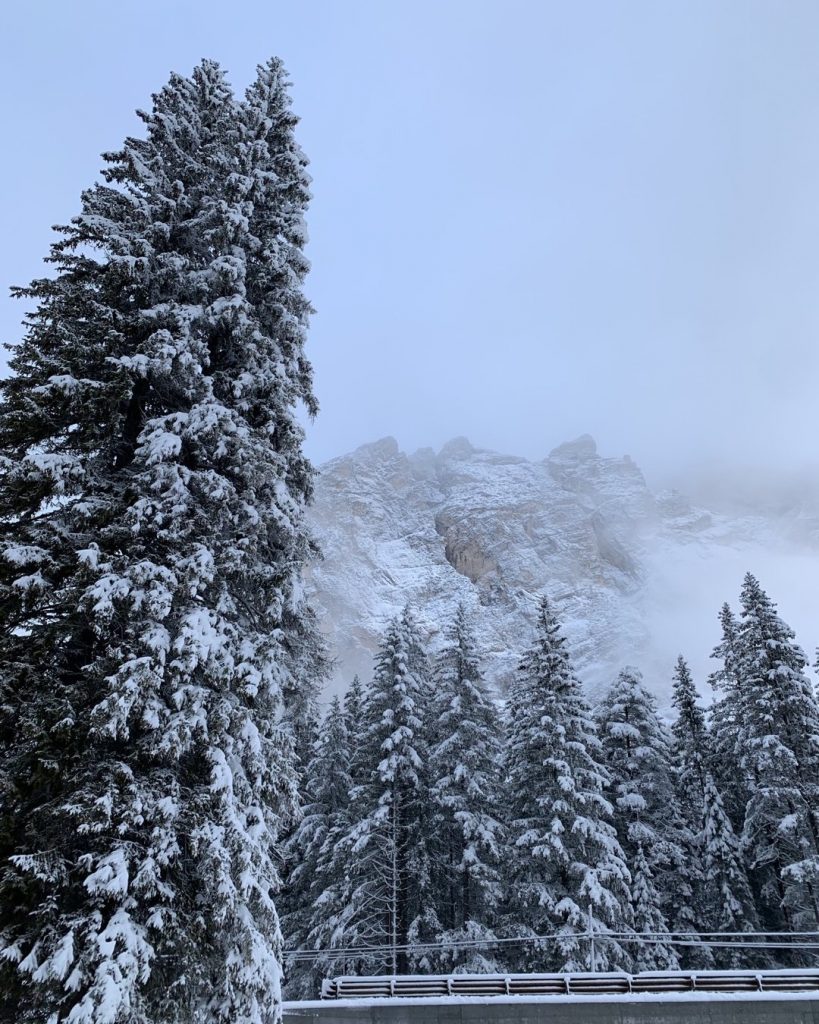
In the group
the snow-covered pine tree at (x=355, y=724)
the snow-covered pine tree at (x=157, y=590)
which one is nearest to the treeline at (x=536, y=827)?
the snow-covered pine tree at (x=355, y=724)

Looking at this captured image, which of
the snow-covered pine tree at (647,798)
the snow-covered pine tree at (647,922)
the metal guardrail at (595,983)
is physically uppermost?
the snow-covered pine tree at (647,798)

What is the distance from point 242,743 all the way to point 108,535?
336 centimetres

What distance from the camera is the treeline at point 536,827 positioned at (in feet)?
69.1

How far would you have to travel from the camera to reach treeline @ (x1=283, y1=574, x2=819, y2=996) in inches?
829

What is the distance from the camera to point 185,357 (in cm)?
1056

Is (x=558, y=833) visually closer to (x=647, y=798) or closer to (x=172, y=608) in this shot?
(x=647, y=798)

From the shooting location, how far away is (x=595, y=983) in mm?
14984

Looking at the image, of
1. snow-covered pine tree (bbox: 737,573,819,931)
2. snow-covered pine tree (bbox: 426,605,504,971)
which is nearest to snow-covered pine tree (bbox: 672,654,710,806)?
snow-covered pine tree (bbox: 737,573,819,931)

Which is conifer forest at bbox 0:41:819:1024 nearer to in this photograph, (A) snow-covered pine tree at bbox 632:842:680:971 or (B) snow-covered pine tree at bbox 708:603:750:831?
(A) snow-covered pine tree at bbox 632:842:680:971

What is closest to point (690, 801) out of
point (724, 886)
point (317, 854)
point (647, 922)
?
point (724, 886)

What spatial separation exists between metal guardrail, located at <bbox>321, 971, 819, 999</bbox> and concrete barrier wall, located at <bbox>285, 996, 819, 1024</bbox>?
0.38 m

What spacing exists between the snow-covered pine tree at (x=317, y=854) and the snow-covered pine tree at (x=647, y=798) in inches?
423

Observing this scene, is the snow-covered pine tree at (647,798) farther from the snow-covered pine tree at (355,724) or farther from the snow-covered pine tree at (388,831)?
the snow-covered pine tree at (355,724)

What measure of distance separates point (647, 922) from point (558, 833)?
754 cm
